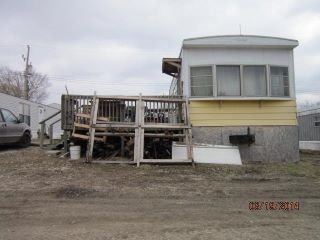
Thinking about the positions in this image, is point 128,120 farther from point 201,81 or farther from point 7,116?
point 7,116

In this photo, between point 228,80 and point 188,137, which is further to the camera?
point 228,80

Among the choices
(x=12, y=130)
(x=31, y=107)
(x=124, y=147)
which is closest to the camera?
(x=124, y=147)

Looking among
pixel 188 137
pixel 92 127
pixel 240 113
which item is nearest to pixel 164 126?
pixel 188 137

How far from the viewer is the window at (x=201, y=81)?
13.6 meters

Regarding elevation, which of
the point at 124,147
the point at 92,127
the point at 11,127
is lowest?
the point at 124,147

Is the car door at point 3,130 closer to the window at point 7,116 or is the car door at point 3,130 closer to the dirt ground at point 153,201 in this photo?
the window at point 7,116

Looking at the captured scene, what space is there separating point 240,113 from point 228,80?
1.21 m

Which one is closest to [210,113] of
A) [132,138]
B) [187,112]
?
[187,112]

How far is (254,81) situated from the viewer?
1377 cm

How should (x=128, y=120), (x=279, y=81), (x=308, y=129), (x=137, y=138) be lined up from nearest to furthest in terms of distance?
1. (x=137, y=138)
2. (x=128, y=120)
3. (x=279, y=81)
4. (x=308, y=129)

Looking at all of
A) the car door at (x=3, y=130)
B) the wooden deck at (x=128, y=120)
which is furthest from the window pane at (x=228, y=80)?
the car door at (x=3, y=130)

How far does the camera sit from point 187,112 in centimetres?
Answer: 1236

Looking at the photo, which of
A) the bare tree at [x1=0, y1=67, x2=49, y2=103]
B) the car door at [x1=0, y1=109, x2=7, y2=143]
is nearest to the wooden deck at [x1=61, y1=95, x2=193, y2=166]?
the car door at [x1=0, y1=109, x2=7, y2=143]

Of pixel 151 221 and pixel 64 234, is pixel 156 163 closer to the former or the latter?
pixel 151 221
